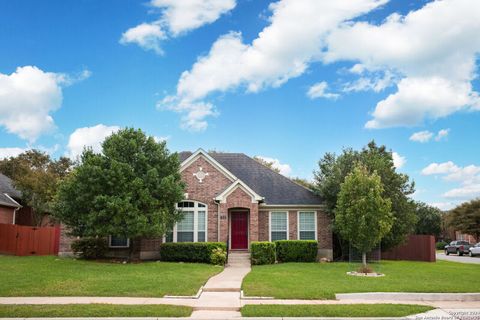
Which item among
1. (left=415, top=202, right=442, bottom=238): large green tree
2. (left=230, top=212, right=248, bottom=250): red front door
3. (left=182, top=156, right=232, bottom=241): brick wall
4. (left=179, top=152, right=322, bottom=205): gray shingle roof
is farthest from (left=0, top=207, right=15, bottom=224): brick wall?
(left=415, top=202, right=442, bottom=238): large green tree

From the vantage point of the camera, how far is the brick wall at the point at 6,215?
103 ft

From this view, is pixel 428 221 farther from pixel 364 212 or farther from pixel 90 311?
pixel 90 311

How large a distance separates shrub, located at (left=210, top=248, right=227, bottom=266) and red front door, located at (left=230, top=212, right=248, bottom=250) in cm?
325

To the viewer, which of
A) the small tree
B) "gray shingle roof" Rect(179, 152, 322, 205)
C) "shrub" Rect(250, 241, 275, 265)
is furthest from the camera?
"gray shingle roof" Rect(179, 152, 322, 205)

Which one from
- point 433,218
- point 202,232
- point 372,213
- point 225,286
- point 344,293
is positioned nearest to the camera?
point 344,293

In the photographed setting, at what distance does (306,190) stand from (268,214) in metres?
3.26

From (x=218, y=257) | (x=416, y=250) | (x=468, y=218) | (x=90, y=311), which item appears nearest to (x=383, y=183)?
(x=416, y=250)

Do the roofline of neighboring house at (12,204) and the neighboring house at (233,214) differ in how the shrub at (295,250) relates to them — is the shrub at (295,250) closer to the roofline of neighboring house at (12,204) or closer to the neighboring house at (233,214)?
the neighboring house at (233,214)

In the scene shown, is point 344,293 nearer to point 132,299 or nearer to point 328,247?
point 132,299

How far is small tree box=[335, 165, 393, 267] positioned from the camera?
19812 mm

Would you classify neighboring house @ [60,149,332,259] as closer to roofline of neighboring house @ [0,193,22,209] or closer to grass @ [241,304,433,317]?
roofline of neighboring house @ [0,193,22,209]

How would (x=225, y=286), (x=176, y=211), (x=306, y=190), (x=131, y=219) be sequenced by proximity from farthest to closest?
(x=306, y=190) → (x=176, y=211) → (x=131, y=219) → (x=225, y=286)

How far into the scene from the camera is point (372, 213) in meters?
19.8

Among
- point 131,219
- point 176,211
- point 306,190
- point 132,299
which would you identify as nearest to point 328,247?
point 306,190
